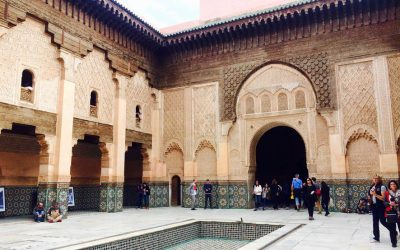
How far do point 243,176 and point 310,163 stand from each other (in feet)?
6.69

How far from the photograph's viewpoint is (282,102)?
1081 cm

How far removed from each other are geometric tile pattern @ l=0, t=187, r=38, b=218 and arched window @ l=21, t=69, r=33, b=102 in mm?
2661

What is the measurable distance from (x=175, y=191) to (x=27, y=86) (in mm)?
5892

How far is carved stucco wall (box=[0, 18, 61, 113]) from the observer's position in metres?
→ 7.62

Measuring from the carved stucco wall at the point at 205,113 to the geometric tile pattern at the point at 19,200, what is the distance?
5.01 m

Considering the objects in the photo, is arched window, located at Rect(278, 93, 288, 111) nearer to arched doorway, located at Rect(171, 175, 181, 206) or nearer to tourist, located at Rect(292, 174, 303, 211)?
tourist, located at Rect(292, 174, 303, 211)

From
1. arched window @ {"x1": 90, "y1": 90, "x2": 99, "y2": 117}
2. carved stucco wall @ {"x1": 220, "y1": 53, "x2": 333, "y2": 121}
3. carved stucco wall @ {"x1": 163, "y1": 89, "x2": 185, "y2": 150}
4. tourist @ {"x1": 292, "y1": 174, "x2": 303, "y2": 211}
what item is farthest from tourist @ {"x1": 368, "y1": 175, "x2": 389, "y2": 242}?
carved stucco wall @ {"x1": 163, "y1": 89, "x2": 185, "y2": 150}

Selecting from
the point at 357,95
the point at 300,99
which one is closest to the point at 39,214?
the point at 300,99

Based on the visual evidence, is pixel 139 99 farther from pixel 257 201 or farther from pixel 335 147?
pixel 335 147

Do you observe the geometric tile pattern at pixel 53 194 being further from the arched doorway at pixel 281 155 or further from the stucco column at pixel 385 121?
the stucco column at pixel 385 121

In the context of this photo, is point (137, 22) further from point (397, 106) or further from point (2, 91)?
point (397, 106)

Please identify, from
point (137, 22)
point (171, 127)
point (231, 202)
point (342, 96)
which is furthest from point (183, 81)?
point (342, 96)

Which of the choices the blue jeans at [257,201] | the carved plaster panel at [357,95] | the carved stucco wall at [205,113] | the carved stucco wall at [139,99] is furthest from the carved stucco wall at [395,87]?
the carved stucco wall at [139,99]

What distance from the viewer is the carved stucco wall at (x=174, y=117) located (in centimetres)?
1218
